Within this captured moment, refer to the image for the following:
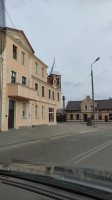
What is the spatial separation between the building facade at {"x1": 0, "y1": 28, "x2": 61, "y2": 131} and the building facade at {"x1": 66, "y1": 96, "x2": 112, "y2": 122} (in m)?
34.4

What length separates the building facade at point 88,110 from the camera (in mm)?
64125

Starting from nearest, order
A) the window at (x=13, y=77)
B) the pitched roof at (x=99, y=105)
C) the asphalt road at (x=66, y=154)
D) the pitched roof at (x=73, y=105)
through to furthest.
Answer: the asphalt road at (x=66, y=154), the window at (x=13, y=77), the pitched roof at (x=99, y=105), the pitched roof at (x=73, y=105)

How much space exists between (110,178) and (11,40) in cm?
2035

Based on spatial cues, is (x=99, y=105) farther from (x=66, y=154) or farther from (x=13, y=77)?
(x=66, y=154)

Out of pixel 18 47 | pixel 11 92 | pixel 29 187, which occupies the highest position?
pixel 18 47

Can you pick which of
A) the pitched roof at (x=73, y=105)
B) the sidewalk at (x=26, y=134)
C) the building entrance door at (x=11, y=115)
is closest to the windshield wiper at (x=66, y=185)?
the sidewalk at (x=26, y=134)

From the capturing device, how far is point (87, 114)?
217ft

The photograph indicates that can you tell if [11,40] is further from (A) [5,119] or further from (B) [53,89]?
(B) [53,89]

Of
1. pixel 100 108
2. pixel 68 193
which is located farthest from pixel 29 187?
pixel 100 108

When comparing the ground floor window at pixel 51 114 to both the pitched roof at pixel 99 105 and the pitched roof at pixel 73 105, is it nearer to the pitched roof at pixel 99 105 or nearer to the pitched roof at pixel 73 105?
the pitched roof at pixel 99 105

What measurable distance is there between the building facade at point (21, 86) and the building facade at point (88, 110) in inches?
1354

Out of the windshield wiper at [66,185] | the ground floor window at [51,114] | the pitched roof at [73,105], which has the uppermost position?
the pitched roof at [73,105]

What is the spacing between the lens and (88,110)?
6638cm

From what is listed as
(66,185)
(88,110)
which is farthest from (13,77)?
(88,110)
